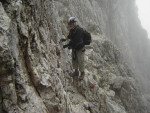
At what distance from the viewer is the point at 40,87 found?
470 cm

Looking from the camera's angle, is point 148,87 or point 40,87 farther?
point 148,87

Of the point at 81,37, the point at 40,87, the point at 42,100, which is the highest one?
the point at 81,37

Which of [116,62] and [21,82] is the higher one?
[116,62]

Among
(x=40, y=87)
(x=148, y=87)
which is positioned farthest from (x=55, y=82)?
(x=148, y=87)

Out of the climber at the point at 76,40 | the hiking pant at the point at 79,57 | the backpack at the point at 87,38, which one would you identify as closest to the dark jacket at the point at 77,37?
the climber at the point at 76,40

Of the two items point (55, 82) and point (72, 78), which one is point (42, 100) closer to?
point (55, 82)

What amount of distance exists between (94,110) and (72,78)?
7.43 ft

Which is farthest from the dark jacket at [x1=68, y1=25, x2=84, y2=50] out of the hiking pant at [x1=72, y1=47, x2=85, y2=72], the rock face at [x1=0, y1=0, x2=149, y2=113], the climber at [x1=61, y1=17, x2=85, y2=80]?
the rock face at [x1=0, y1=0, x2=149, y2=113]

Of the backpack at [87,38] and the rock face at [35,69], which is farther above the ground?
the backpack at [87,38]

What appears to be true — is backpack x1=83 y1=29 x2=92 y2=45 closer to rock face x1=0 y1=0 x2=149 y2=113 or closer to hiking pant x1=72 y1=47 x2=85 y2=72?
hiking pant x1=72 y1=47 x2=85 y2=72

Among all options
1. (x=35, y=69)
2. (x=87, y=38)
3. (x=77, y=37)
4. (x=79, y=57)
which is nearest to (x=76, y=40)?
(x=77, y=37)

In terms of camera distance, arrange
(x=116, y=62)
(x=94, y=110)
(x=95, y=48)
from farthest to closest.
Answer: (x=116, y=62)
(x=95, y=48)
(x=94, y=110)

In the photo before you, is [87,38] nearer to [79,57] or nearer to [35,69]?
[79,57]

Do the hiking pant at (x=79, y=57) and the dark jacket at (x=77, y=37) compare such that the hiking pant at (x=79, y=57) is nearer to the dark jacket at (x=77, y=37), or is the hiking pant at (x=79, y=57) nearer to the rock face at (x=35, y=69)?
the dark jacket at (x=77, y=37)
